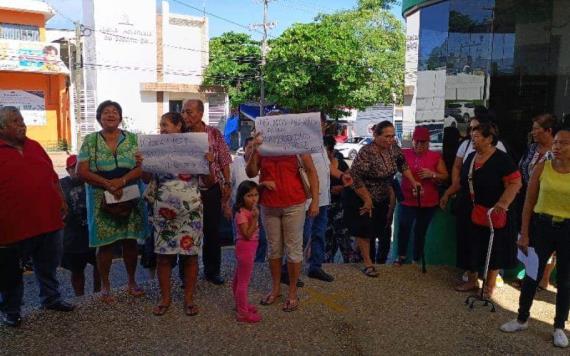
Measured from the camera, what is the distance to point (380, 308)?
4449 mm

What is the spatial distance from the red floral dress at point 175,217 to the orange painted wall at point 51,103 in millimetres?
24445

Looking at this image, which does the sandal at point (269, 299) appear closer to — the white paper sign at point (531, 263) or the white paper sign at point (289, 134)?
the white paper sign at point (289, 134)

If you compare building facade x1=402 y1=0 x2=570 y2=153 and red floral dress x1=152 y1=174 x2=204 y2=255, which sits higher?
building facade x1=402 y1=0 x2=570 y2=153

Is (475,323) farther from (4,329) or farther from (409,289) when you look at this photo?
(4,329)

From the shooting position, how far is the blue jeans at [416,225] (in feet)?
17.9

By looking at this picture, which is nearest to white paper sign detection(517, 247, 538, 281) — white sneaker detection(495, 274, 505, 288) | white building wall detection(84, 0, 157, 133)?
white sneaker detection(495, 274, 505, 288)

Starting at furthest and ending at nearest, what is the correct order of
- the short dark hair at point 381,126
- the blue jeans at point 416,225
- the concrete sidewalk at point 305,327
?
the blue jeans at point 416,225, the short dark hair at point 381,126, the concrete sidewalk at point 305,327

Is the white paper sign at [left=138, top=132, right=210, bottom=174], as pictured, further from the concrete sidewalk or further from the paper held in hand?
the concrete sidewalk

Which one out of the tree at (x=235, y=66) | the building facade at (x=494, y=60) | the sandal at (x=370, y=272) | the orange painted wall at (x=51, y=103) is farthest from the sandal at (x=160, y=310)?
the tree at (x=235, y=66)

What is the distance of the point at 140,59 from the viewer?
29.6 metres

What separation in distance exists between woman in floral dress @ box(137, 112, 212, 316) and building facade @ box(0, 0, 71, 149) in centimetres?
2405

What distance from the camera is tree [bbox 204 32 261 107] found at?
1249 inches

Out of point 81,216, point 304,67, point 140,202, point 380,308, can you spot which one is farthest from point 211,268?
point 304,67

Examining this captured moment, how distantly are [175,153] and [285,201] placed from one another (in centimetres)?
97
